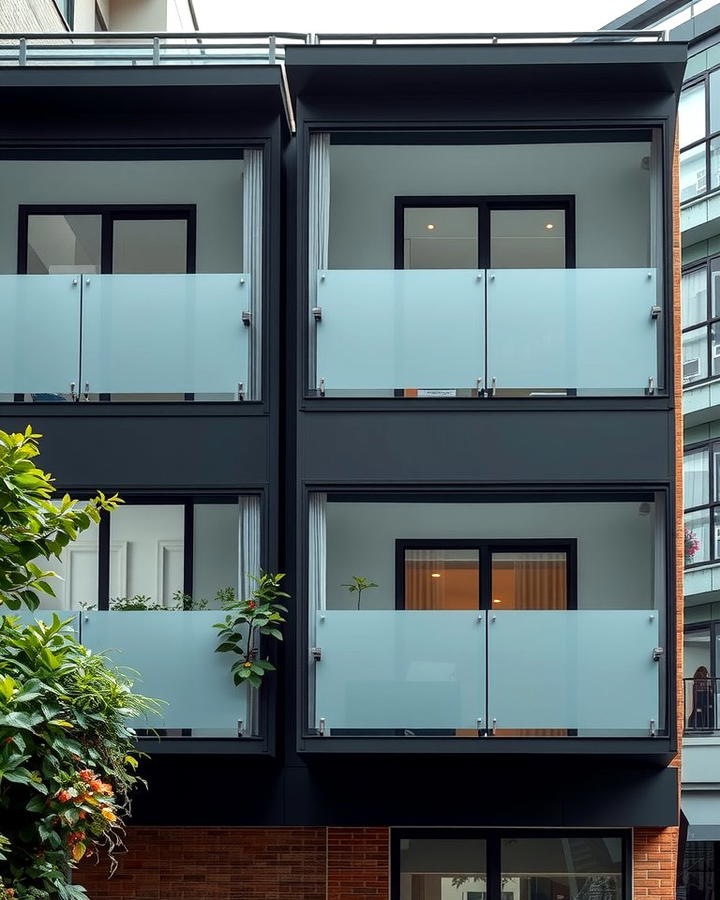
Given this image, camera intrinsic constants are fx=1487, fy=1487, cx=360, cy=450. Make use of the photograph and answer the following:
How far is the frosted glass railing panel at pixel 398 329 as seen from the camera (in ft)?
42.3

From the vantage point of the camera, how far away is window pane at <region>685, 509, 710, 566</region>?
2877cm

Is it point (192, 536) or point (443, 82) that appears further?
point (192, 536)

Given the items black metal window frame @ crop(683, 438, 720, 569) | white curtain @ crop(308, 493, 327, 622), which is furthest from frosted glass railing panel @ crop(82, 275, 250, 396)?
black metal window frame @ crop(683, 438, 720, 569)

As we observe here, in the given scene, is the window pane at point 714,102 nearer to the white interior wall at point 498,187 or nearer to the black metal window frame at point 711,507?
the black metal window frame at point 711,507

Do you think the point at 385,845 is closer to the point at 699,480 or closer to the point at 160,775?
the point at 160,775

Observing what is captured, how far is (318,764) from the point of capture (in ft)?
42.7

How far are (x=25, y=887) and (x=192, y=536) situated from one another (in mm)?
6559

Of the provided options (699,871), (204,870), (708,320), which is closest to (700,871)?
(699,871)

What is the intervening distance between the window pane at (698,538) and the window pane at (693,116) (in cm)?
744

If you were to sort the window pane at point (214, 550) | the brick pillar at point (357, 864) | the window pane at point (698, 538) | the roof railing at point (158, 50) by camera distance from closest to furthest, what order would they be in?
the roof railing at point (158, 50) → the brick pillar at point (357, 864) → the window pane at point (214, 550) → the window pane at point (698, 538)

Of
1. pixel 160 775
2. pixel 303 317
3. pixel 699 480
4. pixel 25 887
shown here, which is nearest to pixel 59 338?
pixel 303 317

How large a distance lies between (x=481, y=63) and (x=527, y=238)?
2.11 m

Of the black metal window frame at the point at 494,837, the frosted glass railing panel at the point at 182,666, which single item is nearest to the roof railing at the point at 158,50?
the frosted glass railing panel at the point at 182,666

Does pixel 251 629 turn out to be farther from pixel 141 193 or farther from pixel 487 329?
pixel 141 193
